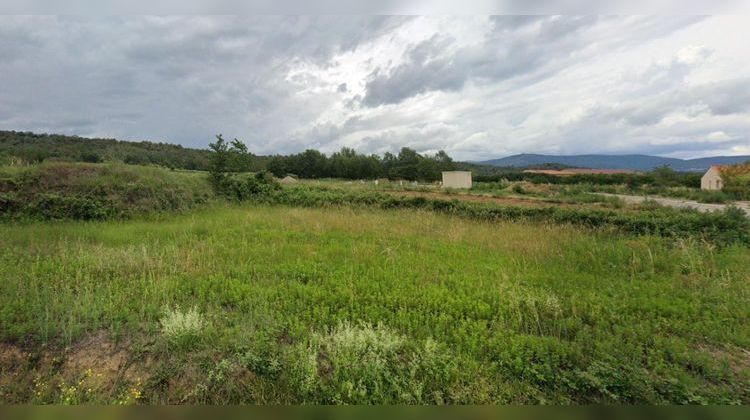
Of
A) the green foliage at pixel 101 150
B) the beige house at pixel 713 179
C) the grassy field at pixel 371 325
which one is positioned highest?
the green foliage at pixel 101 150

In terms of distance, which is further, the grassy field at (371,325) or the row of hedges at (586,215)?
the row of hedges at (586,215)

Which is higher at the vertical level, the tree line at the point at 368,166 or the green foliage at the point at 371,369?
the tree line at the point at 368,166

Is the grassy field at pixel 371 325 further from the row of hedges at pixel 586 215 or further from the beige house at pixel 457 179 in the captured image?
the beige house at pixel 457 179

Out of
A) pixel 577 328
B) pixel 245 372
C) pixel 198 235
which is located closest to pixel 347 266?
pixel 245 372

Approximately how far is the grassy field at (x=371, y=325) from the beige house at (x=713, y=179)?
14.5 meters

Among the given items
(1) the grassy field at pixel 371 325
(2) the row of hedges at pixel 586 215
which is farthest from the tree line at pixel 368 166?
(1) the grassy field at pixel 371 325

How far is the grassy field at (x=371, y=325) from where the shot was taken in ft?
8.21

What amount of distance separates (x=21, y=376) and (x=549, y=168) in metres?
62.7

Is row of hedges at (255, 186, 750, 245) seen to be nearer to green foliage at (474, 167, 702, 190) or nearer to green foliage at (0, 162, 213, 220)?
green foliage at (0, 162, 213, 220)

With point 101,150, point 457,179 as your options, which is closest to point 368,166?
point 457,179

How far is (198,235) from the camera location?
27.2ft

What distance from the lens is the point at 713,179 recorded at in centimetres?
1797

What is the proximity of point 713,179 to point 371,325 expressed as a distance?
963 inches

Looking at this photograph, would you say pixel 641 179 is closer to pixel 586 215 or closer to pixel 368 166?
pixel 586 215
